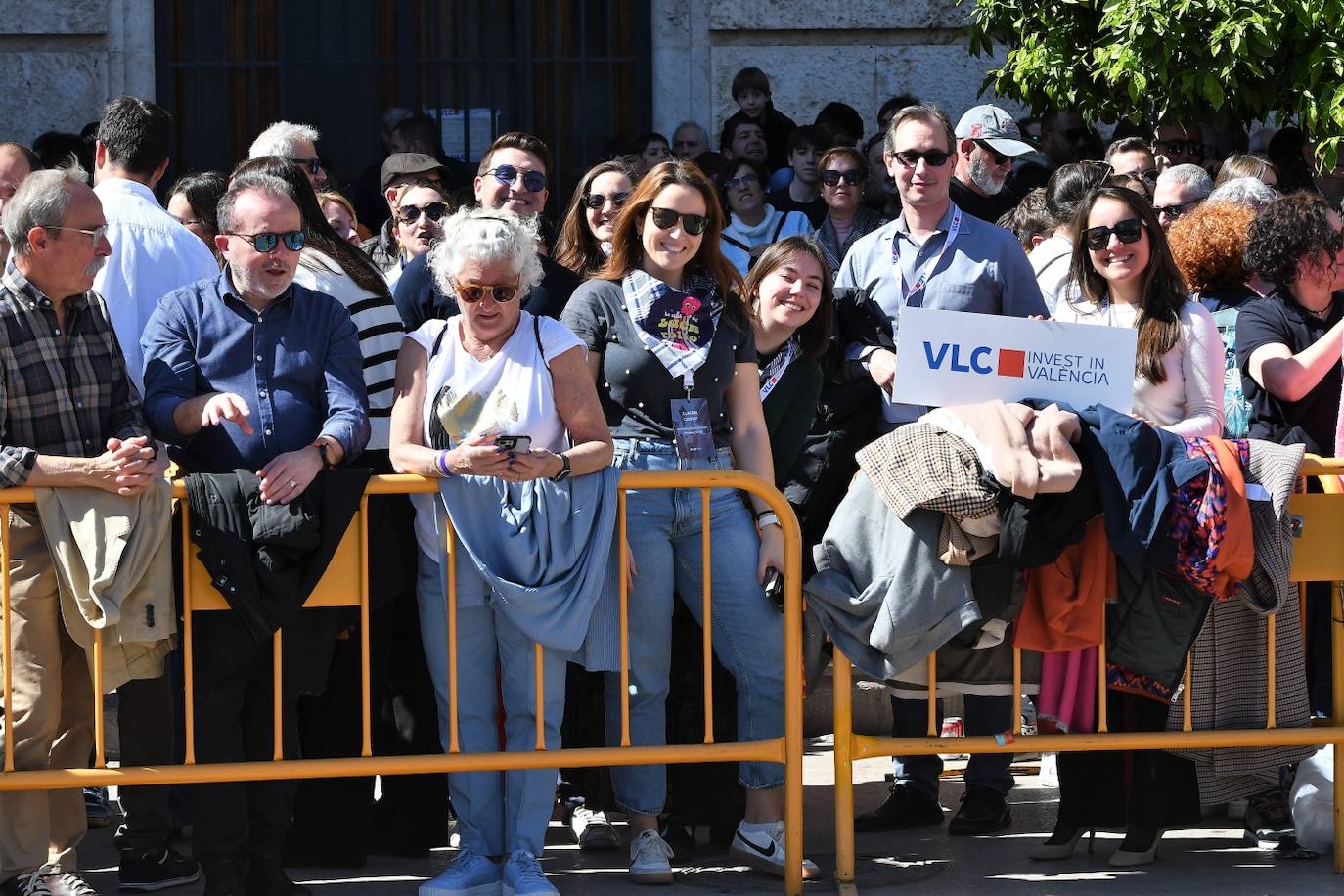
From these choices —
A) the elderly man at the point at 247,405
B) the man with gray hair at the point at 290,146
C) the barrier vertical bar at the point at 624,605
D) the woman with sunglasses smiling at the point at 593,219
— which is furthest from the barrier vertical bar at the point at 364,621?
the man with gray hair at the point at 290,146

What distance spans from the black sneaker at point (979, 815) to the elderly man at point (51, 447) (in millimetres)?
2708

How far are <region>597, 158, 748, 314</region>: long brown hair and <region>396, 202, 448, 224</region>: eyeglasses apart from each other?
0.90 m

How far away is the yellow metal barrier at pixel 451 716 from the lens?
522 cm

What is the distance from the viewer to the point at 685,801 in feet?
19.5

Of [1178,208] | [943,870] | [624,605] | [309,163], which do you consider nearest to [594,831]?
[624,605]

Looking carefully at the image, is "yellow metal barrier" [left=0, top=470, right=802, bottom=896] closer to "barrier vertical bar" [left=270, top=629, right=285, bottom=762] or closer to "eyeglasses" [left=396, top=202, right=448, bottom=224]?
"barrier vertical bar" [left=270, top=629, right=285, bottom=762]

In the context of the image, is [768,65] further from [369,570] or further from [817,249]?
[369,570]

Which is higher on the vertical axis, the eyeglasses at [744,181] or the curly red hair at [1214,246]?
the eyeglasses at [744,181]

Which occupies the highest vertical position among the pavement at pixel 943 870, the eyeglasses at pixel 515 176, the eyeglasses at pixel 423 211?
the eyeglasses at pixel 515 176

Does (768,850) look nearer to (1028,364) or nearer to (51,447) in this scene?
(1028,364)

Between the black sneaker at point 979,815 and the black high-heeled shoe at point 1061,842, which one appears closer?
the black high-heeled shoe at point 1061,842

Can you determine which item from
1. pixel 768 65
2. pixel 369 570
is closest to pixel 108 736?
pixel 369 570

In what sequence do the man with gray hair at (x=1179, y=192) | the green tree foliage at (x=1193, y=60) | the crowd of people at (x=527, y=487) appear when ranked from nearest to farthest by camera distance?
1. the crowd of people at (x=527, y=487)
2. the man with gray hair at (x=1179, y=192)
3. the green tree foliage at (x=1193, y=60)

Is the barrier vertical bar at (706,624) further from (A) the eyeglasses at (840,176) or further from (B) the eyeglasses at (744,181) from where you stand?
(B) the eyeglasses at (744,181)
